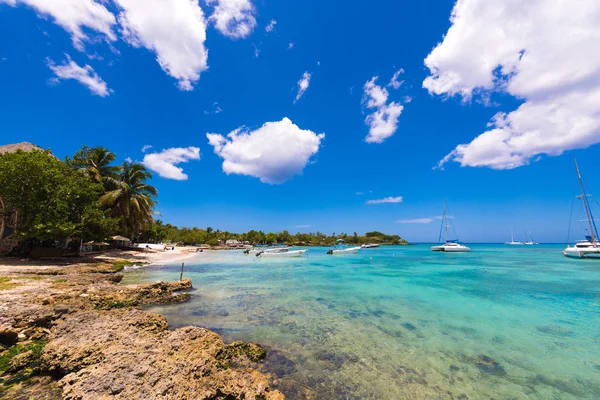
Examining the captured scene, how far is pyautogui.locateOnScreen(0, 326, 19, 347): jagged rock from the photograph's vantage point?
5.82 metres

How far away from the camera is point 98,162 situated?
97.8 feet

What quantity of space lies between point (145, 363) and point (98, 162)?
34.5 m

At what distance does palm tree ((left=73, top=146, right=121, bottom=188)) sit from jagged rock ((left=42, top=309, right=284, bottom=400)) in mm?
27661

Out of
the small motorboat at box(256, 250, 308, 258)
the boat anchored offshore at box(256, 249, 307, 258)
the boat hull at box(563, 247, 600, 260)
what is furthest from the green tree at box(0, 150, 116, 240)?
the boat hull at box(563, 247, 600, 260)

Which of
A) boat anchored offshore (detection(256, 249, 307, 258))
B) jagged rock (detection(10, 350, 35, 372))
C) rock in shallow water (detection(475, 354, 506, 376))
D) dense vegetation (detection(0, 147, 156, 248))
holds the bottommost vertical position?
rock in shallow water (detection(475, 354, 506, 376))

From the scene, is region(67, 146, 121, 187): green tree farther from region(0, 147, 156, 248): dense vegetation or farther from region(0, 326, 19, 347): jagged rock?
region(0, 326, 19, 347): jagged rock

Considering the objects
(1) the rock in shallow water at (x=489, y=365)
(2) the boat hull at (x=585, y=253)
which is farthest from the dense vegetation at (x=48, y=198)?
(2) the boat hull at (x=585, y=253)

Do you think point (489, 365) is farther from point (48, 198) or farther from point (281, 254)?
point (281, 254)

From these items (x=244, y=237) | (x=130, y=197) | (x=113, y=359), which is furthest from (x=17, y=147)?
(x=244, y=237)

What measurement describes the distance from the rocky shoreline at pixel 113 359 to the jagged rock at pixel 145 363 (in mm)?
15

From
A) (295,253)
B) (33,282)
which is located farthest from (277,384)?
(295,253)

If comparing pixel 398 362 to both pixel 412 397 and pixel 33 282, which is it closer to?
pixel 412 397

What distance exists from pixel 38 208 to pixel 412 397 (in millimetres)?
23248

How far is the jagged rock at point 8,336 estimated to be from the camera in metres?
5.82
